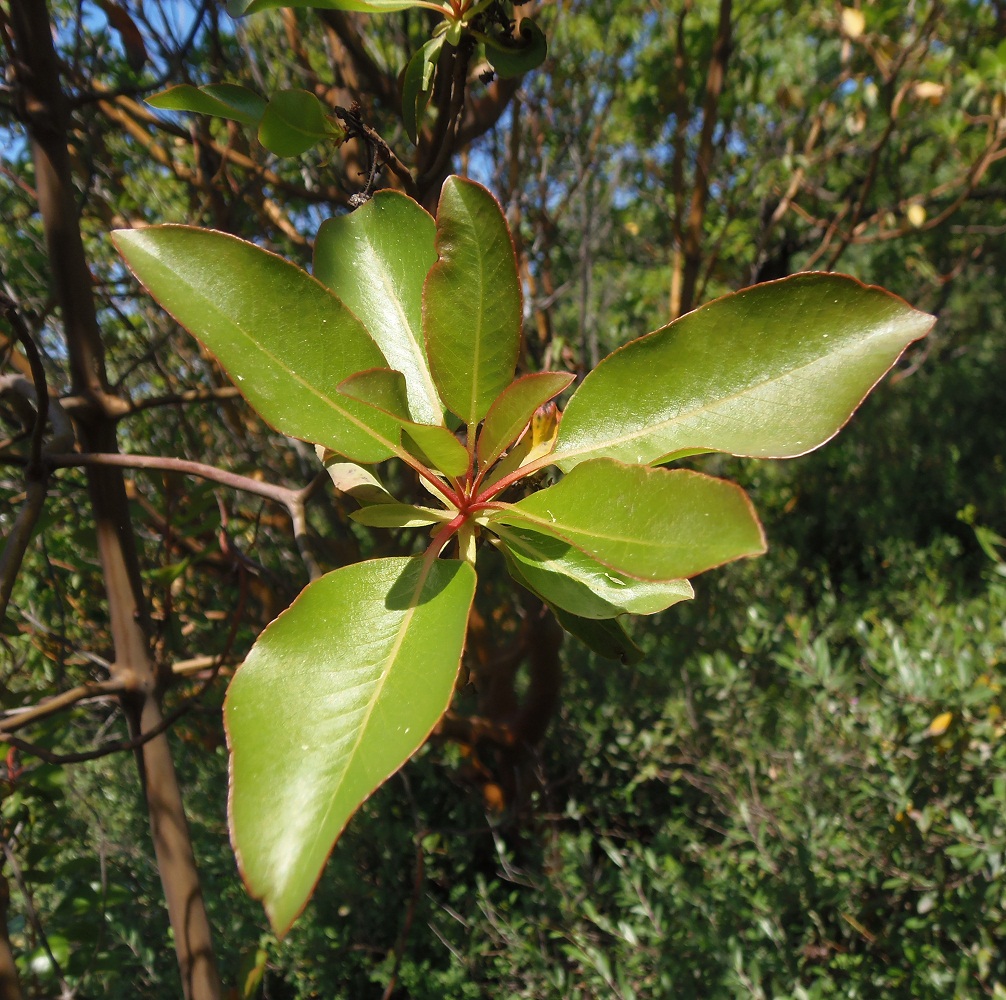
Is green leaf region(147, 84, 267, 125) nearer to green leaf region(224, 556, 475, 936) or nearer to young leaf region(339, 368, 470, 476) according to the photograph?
young leaf region(339, 368, 470, 476)

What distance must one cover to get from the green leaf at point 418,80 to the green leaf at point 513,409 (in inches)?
12.9

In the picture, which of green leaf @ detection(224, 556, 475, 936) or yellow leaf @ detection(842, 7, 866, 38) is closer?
green leaf @ detection(224, 556, 475, 936)

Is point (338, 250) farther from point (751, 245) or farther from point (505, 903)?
point (751, 245)

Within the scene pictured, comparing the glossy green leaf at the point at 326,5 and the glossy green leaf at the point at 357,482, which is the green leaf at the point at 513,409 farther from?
the glossy green leaf at the point at 326,5

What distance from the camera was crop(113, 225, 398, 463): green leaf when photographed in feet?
1.74

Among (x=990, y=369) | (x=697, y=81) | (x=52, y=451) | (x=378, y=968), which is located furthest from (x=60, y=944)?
(x=990, y=369)

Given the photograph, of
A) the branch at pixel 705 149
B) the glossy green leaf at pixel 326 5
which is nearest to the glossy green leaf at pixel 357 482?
the glossy green leaf at pixel 326 5

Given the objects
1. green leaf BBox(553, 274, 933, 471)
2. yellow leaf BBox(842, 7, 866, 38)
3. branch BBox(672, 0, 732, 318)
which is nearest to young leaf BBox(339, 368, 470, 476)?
green leaf BBox(553, 274, 933, 471)

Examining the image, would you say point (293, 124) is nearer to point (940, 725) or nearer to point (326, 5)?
point (326, 5)

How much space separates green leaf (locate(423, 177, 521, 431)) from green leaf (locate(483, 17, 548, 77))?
0.75 feet

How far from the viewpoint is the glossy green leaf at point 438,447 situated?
54 cm

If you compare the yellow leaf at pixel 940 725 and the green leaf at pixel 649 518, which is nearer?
the green leaf at pixel 649 518

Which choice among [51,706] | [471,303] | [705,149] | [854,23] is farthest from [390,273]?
[854,23]

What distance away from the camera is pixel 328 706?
479 mm
